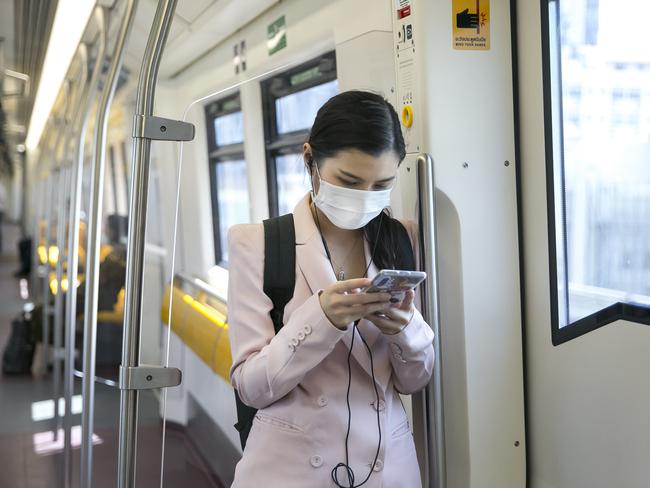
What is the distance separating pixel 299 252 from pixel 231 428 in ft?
2.23

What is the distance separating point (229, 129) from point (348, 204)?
0.65 metres

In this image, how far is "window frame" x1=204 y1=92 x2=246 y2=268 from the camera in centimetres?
A: 218

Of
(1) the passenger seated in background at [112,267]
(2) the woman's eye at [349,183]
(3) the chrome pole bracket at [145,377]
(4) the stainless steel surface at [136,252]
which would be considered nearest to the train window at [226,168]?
(4) the stainless steel surface at [136,252]

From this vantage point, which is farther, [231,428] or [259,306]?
[231,428]

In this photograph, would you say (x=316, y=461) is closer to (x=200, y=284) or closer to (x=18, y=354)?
(x=200, y=284)

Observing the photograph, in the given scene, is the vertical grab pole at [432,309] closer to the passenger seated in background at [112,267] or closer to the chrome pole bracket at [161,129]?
the chrome pole bracket at [161,129]

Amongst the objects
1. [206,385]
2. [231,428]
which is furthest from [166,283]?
[231,428]

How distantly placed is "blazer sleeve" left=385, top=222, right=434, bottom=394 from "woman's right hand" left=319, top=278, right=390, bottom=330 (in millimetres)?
128

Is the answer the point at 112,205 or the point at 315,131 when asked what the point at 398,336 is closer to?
the point at 315,131

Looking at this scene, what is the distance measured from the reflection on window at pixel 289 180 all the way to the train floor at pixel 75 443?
25.6 inches

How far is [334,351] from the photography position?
5.70 ft

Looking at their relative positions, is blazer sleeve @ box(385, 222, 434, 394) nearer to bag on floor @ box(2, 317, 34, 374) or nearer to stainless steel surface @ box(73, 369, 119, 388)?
stainless steel surface @ box(73, 369, 119, 388)

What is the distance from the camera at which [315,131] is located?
5.69ft

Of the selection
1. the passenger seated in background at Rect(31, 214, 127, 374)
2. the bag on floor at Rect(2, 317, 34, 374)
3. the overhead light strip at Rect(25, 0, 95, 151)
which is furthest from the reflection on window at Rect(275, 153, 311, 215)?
the bag on floor at Rect(2, 317, 34, 374)
